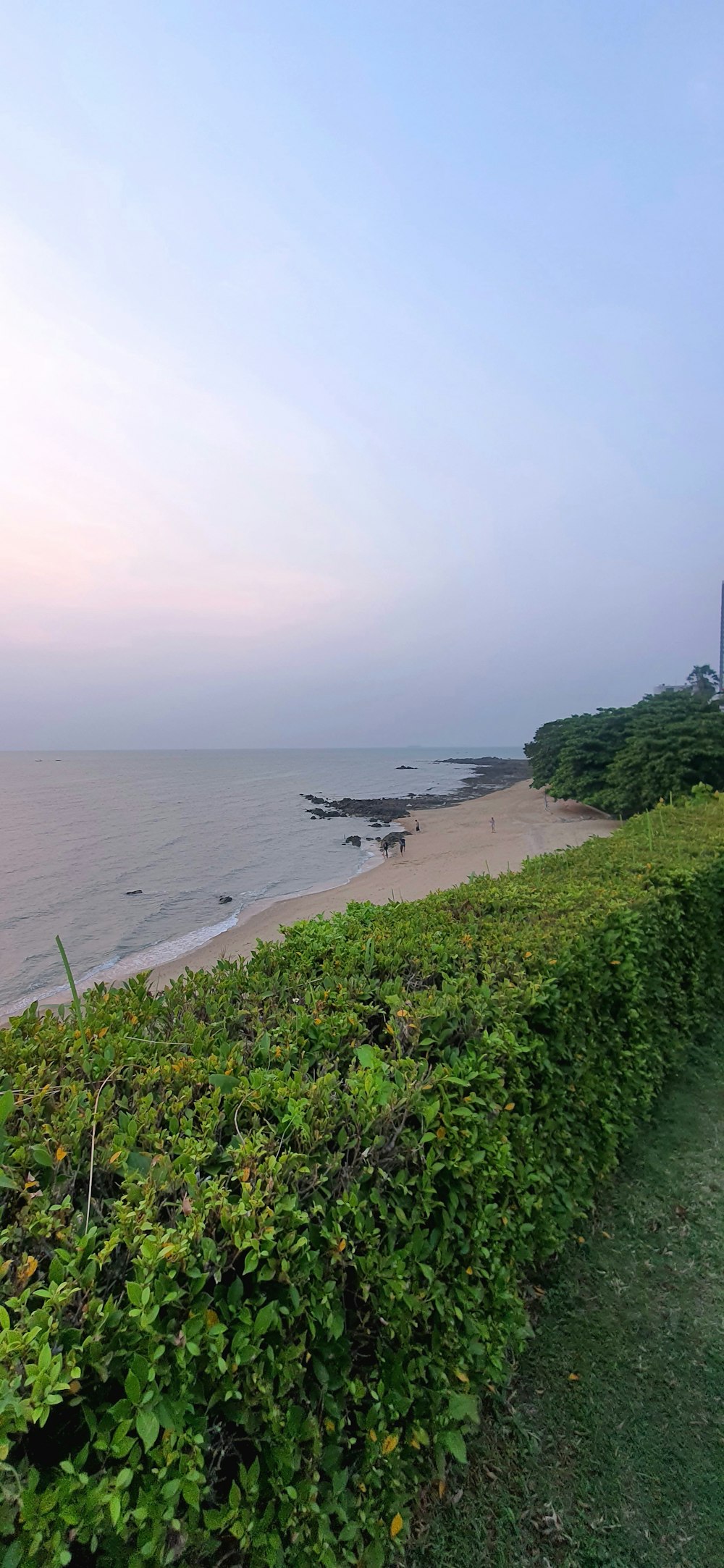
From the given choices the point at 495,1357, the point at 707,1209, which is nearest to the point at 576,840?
the point at 707,1209

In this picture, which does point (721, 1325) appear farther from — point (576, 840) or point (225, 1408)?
point (576, 840)

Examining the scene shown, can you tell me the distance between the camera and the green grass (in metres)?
2.04

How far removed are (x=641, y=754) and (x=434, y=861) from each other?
800 centimetres

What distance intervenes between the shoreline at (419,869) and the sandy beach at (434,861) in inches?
1.3

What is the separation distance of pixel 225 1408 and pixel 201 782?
72142mm

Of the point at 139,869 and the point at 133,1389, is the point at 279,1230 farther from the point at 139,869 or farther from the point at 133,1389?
the point at 139,869

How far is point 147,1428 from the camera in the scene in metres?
1.22

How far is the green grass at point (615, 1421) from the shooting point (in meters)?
2.04

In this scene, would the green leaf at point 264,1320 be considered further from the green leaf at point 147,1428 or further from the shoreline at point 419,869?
the shoreline at point 419,869

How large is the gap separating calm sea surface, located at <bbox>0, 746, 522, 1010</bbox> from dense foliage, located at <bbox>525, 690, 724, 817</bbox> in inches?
380

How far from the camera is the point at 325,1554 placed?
1.60 m

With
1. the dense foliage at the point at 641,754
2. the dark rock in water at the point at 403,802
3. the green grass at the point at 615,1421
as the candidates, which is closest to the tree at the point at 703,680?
the dark rock in water at the point at 403,802

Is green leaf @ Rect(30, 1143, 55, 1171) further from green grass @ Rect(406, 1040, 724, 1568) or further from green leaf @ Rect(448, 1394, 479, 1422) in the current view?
green grass @ Rect(406, 1040, 724, 1568)

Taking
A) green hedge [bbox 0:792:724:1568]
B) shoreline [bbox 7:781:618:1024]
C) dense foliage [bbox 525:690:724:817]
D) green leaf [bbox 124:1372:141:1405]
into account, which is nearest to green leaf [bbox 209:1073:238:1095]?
green hedge [bbox 0:792:724:1568]
